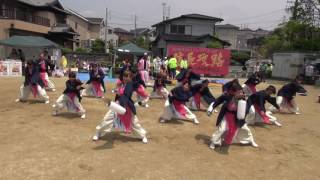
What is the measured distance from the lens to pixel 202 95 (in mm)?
11070

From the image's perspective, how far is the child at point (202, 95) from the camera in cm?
1088

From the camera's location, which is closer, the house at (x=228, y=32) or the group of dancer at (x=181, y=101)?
the group of dancer at (x=181, y=101)

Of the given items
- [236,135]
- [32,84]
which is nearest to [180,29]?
[32,84]

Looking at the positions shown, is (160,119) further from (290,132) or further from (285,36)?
(285,36)

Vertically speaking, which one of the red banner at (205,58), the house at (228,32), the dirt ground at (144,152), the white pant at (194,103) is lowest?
the dirt ground at (144,152)

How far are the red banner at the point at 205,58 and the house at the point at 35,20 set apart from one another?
42.6ft

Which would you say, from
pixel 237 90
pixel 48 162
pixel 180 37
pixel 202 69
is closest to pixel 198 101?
pixel 237 90

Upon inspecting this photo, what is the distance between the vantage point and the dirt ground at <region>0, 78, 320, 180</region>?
608 cm

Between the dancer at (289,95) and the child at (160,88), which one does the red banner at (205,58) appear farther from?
the dancer at (289,95)

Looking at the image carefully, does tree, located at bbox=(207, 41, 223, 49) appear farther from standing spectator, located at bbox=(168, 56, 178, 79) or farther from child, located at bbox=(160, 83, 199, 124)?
child, located at bbox=(160, 83, 199, 124)

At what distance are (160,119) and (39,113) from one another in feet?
10.5

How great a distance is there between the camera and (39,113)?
10.2 meters

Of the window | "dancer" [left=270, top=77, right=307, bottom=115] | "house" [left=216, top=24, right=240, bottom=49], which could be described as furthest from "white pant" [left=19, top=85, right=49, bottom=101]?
"house" [left=216, top=24, right=240, bottom=49]

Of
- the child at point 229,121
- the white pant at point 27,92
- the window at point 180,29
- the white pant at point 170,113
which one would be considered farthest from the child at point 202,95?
the window at point 180,29
